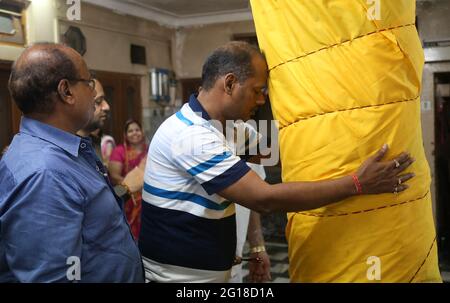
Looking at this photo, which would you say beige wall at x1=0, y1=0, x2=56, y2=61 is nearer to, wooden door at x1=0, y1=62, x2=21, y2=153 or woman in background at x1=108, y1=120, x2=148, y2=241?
wooden door at x1=0, y1=62, x2=21, y2=153

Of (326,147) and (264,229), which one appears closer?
(326,147)

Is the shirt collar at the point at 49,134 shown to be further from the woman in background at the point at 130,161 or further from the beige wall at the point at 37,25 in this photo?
the beige wall at the point at 37,25

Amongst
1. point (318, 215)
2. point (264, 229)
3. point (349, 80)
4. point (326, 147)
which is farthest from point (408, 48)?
point (264, 229)

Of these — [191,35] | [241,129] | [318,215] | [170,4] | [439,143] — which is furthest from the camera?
[191,35]

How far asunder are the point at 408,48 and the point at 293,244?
62 centimetres

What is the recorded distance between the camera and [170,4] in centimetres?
539

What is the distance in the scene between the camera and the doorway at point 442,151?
4.87 m

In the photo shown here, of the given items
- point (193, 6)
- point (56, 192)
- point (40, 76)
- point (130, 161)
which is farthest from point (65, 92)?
point (193, 6)

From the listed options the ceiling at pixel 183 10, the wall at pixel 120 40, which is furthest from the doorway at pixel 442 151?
the wall at pixel 120 40

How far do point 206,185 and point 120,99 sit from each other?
4.39m

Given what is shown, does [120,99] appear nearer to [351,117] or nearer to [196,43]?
[196,43]

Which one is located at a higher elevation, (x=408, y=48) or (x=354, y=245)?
(x=408, y=48)

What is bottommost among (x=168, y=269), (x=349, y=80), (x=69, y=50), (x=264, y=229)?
(x=264, y=229)

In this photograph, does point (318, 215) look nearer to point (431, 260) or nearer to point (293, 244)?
point (293, 244)
